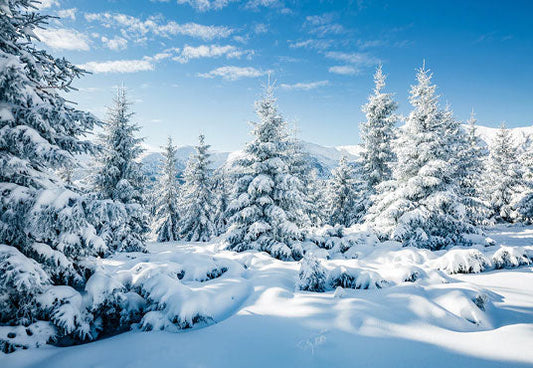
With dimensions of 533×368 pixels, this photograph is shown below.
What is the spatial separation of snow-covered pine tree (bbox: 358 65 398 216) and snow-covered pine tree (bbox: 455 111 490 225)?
4749mm

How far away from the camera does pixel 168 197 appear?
28266 mm

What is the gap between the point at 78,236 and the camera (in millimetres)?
5086

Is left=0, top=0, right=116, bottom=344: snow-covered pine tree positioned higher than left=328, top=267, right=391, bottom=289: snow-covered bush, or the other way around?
left=0, top=0, right=116, bottom=344: snow-covered pine tree

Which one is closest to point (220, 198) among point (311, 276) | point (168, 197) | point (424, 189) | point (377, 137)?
point (168, 197)

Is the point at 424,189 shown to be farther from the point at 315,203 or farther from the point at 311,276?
the point at 315,203

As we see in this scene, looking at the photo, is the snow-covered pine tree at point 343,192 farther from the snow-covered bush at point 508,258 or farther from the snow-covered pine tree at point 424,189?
the snow-covered bush at point 508,258

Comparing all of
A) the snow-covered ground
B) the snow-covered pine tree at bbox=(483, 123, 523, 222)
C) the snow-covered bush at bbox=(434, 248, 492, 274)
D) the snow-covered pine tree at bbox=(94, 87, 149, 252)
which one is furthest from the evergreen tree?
the snow-covered pine tree at bbox=(483, 123, 523, 222)

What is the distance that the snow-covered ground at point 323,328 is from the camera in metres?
3.61

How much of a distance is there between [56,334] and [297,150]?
2100 centimetres

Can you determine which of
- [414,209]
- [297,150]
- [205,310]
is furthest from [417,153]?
[205,310]

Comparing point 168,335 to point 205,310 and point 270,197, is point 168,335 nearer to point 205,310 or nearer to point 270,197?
point 205,310

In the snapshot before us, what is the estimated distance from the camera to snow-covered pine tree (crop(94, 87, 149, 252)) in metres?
17.8

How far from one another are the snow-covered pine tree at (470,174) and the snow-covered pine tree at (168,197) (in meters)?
25.6

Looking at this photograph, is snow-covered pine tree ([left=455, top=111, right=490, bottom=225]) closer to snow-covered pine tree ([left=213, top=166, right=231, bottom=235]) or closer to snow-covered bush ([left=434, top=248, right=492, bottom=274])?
snow-covered bush ([left=434, top=248, right=492, bottom=274])
